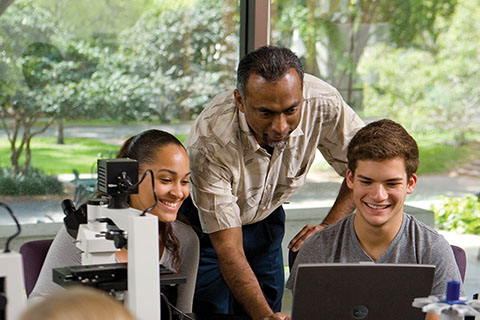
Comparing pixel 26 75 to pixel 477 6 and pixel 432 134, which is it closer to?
Result: pixel 432 134

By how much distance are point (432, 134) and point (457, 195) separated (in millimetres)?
380

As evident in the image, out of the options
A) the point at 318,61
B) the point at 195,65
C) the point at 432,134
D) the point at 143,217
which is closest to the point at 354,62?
the point at 318,61

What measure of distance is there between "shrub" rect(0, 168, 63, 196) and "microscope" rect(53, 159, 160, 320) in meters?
1.57

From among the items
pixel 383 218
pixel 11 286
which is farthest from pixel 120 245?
pixel 383 218

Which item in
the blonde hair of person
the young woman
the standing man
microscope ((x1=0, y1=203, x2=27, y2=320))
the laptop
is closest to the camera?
the blonde hair of person

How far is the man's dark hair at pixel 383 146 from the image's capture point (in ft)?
7.18

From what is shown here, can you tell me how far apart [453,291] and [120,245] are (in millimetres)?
661

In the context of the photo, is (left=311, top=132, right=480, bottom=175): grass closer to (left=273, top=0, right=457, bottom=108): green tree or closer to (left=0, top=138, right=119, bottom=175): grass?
Result: (left=273, top=0, right=457, bottom=108): green tree

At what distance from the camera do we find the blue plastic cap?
57.6 inches

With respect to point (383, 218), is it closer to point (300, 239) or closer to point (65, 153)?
point (300, 239)

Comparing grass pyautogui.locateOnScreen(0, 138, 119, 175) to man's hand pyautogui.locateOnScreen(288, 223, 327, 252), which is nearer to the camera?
man's hand pyautogui.locateOnScreen(288, 223, 327, 252)

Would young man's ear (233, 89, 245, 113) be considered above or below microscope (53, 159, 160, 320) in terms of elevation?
above

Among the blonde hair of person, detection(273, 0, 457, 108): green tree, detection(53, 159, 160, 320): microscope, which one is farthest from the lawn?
the blonde hair of person

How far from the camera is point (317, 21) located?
3939 millimetres
